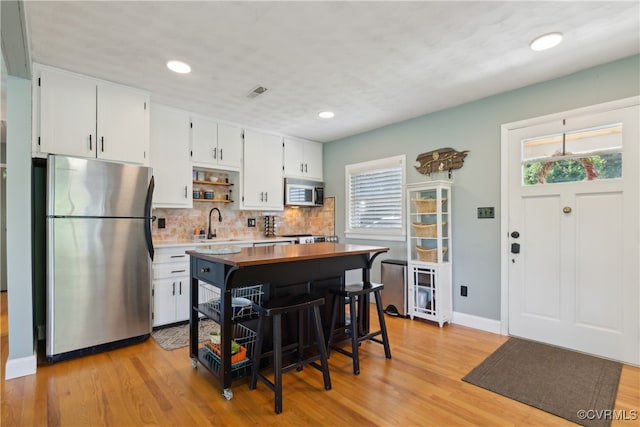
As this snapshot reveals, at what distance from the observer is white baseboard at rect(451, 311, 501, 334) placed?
3.29 meters

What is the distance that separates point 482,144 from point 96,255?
12.6ft

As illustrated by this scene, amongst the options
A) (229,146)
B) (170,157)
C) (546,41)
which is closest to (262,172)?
(229,146)

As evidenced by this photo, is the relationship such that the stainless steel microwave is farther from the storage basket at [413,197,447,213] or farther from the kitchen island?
the kitchen island

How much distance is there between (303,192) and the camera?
4.99 metres

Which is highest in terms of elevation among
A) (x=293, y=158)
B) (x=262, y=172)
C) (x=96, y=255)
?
(x=293, y=158)

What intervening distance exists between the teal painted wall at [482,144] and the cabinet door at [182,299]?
8.60 ft

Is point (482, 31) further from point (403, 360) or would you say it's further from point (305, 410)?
point (305, 410)

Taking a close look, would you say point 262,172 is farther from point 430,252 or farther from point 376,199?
point 430,252

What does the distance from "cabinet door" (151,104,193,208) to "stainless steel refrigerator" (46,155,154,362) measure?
0.61 meters

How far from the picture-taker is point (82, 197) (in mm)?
2676

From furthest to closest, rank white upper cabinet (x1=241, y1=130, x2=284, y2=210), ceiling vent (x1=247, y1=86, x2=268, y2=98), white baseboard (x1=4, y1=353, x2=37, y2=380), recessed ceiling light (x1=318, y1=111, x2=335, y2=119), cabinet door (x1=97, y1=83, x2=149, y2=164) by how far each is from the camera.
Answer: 1. white upper cabinet (x1=241, y1=130, x2=284, y2=210)
2. recessed ceiling light (x1=318, y1=111, x2=335, y2=119)
3. ceiling vent (x1=247, y1=86, x2=268, y2=98)
4. cabinet door (x1=97, y1=83, x2=149, y2=164)
5. white baseboard (x1=4, y1=353, x2=37, y2=380)

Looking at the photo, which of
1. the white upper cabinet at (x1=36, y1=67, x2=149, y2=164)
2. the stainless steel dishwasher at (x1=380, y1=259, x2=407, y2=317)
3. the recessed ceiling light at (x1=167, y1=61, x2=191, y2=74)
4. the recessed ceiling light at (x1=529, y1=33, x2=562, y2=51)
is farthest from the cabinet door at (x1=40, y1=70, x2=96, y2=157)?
the recessed ceiling light at (x1=529, y1=33, x2=562, y2=51)

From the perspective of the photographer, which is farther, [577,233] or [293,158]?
[293,158]

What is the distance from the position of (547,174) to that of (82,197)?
4092 mm
